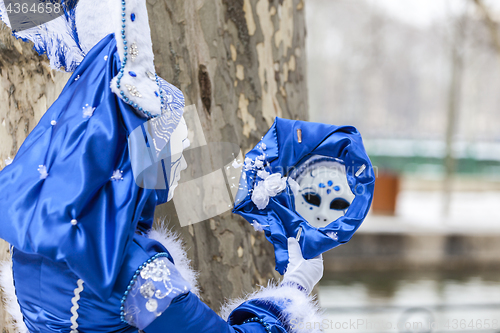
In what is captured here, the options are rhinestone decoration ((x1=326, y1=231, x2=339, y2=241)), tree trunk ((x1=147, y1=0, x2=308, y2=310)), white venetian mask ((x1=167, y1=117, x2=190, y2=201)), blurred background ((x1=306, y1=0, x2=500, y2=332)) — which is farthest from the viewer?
blurred background ((x1=306, y1=0, x2=500, y2=332))

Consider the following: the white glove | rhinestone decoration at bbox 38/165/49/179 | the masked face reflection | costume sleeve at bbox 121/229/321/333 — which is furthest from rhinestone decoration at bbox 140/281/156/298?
the masked face reflection

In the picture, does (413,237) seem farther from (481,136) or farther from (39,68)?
(481,136)

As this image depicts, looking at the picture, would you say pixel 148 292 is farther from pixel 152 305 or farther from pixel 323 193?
pixel 323 193

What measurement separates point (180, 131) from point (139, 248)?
237 millimetres

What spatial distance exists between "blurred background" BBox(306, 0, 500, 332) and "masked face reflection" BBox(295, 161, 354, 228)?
0.24 m

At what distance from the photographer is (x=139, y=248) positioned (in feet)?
2.40

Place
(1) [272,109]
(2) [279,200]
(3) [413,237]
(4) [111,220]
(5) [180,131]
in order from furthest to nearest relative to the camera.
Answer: (3) [413,237], (1) [272,109], (2) [279,200], (5) [180,131], (4) [111,220]

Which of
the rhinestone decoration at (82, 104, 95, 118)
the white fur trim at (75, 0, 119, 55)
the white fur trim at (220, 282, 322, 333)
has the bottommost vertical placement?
the white fur trim at (220, 282, 322, 333)

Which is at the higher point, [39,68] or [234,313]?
[39,68]

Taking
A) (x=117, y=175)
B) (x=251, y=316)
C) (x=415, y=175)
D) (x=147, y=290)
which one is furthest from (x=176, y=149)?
(x=415, y=175)

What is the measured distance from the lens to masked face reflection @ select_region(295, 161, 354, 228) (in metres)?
1.02

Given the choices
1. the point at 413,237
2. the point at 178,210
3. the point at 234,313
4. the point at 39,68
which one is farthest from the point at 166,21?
the point at 413,237

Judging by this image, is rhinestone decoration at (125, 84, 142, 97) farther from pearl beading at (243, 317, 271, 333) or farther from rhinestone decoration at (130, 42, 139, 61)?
pearl beading at (243, 317, 271, 333)

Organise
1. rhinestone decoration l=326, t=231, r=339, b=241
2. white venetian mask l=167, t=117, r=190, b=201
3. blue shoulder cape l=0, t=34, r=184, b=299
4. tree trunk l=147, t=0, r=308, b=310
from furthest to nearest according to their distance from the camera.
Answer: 1. tree trunk l=147, t=0, r=308, b=310
2. rhinestone decoration l=326, t=231, r=339, b=241
3. white venetian mask l=167, t=117, r=190, b=201
4. blue shoulder cape l=0, t=34, r=184, b=299
